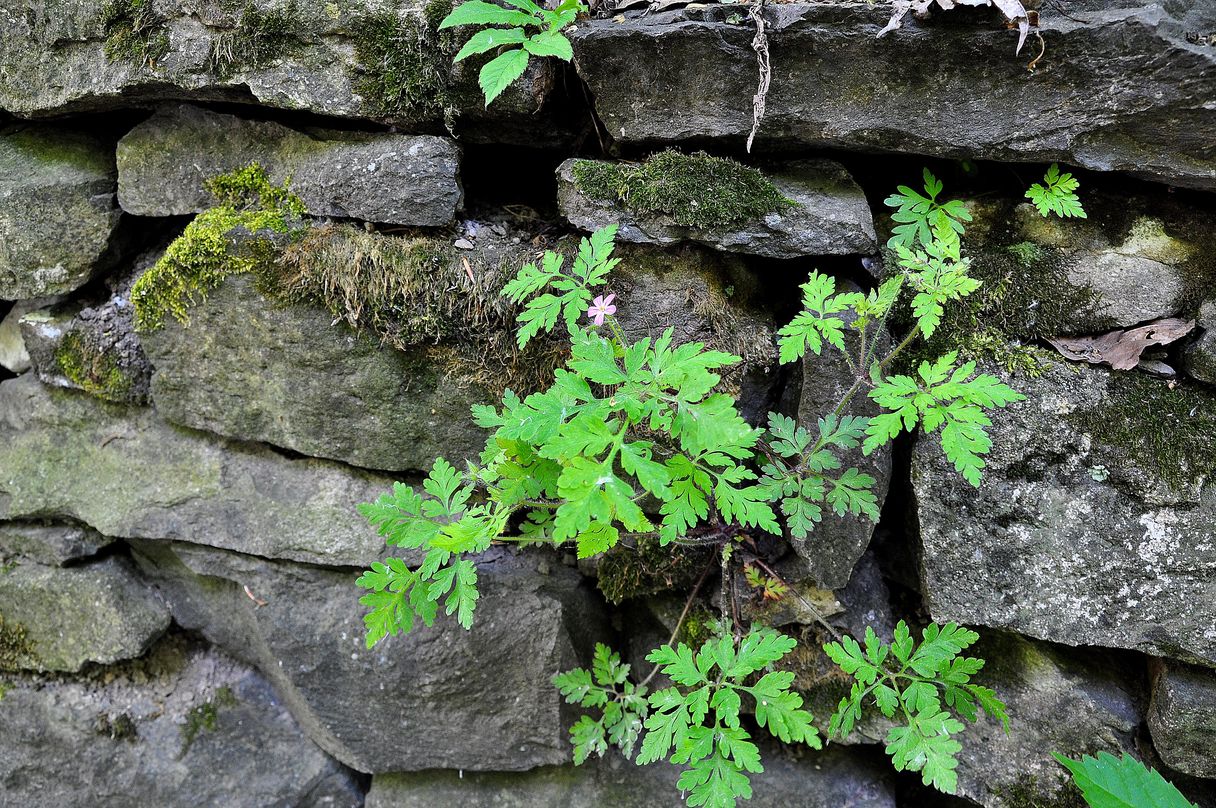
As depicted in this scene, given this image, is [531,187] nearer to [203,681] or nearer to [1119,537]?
[1119,537]

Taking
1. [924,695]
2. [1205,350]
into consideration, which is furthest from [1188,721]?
[1205,350]

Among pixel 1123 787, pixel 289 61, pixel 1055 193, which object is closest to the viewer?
pixel 1123 787

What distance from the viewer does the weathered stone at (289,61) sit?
2732 millimetres

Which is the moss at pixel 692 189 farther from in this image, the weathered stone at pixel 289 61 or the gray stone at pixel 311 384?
the gray stone at pixel 311 384

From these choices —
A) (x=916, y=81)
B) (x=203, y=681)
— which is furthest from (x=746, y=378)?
(x=203, y=681)

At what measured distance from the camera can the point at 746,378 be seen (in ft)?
9.48

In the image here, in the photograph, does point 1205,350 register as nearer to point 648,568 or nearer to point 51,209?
point 648,568

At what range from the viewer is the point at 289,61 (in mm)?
2789

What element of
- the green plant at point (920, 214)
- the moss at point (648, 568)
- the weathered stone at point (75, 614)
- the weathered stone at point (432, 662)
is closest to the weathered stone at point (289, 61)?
the green plant at point (920, 214)

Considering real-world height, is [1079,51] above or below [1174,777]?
above

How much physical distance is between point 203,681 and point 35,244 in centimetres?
216

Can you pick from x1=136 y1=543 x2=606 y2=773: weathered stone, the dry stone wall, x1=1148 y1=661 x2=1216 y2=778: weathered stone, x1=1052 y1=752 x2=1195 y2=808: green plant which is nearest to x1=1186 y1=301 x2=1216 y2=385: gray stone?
the dry stone wall

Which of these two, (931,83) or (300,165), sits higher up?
(931,83)

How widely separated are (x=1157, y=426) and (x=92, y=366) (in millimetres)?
4250
